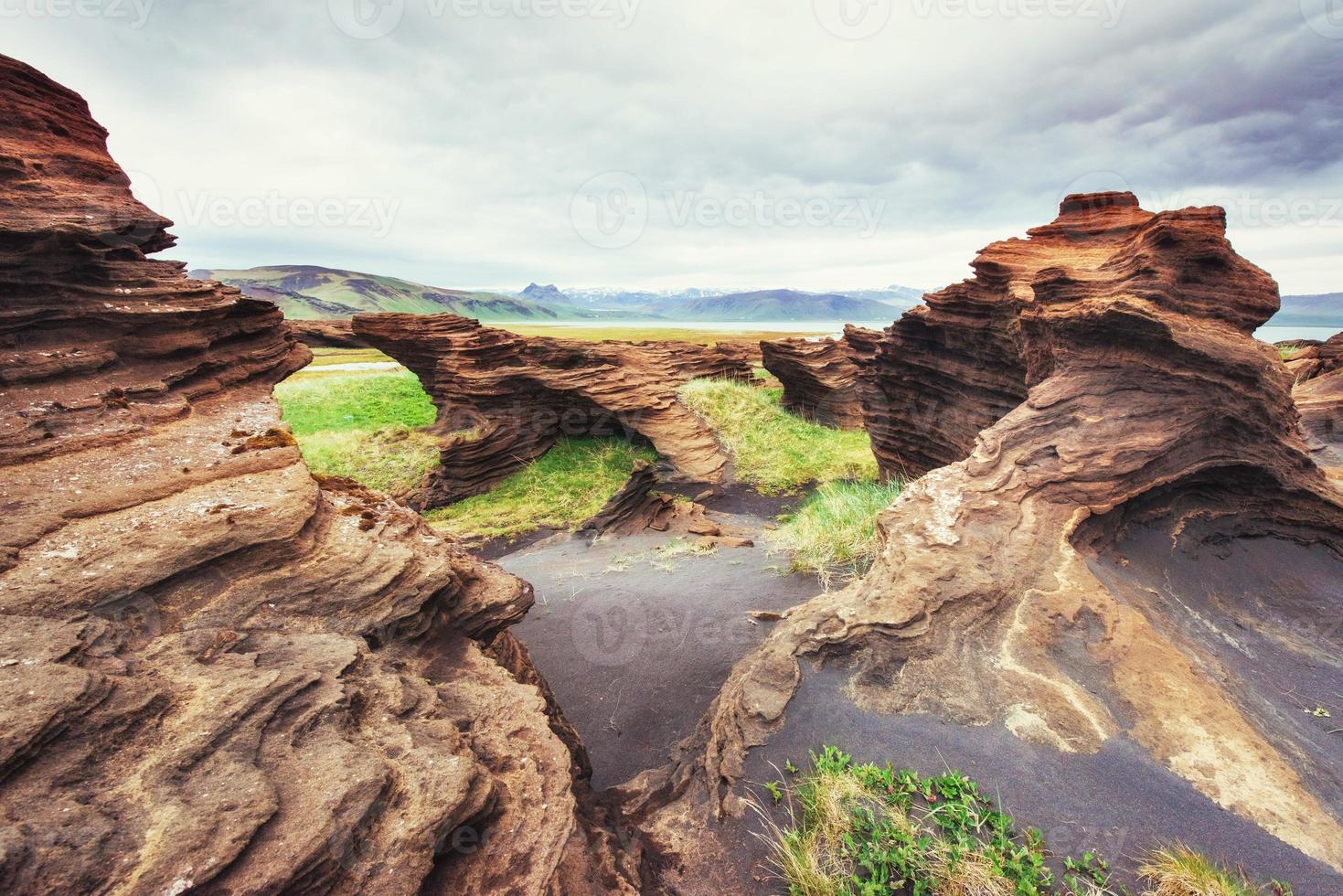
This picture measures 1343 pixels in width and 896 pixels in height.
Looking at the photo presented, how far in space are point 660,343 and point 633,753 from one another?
71.2ft

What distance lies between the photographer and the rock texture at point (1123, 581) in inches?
151

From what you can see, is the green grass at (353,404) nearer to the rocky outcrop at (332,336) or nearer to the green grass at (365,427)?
the green grass at (365,427)

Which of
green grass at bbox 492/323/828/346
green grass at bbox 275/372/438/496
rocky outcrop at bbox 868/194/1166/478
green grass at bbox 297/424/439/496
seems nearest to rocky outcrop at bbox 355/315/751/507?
green grass at bbox 297/424/439/496

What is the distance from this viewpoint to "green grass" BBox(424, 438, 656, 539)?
48.5ft

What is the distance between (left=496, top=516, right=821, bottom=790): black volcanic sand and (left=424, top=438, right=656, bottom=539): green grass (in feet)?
16.4

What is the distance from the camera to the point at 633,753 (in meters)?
5.70

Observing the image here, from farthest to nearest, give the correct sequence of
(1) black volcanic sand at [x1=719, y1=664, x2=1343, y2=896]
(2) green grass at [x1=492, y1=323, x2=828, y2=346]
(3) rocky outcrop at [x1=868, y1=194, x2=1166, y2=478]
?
(2) green grass at [x1=492, y1=323, x2=828, y2=346] → (3) rocky outcrop at [x1=868, y1=194, x2=1166, y2=478] → (1) black volcanic sand at [x1=719, y1=664, x2=1343, y2=896]

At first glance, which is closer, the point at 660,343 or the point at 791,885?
the point at 791,885

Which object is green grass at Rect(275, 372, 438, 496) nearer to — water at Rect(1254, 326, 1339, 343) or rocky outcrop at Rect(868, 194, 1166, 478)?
rocky outcrop at Rect(868, 194, 1166, 478)

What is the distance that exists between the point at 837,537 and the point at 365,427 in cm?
1792

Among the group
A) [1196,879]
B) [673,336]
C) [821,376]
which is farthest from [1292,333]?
[1196,879]

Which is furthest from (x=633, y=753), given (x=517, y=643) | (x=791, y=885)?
(x=791, y=885)

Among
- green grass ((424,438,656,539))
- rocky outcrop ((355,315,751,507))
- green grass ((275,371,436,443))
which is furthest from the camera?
green grass ((275,371,436,443))

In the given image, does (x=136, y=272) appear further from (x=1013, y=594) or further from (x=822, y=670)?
(x=1013, y=594)
